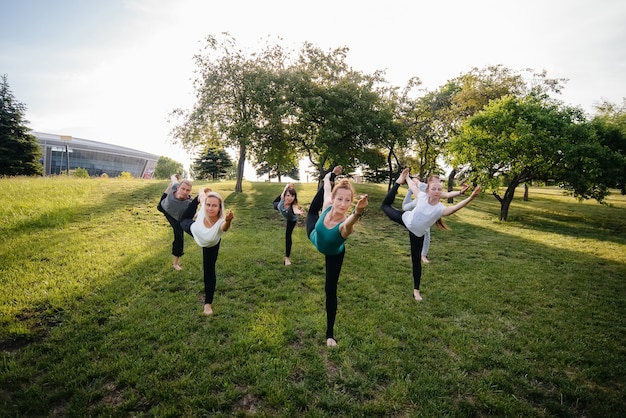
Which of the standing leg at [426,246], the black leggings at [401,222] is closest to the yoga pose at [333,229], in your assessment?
the black leggings at [401,222]

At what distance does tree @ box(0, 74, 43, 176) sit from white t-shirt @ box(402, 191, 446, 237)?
45.2 metres

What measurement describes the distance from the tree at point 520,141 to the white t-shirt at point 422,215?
17446 mm

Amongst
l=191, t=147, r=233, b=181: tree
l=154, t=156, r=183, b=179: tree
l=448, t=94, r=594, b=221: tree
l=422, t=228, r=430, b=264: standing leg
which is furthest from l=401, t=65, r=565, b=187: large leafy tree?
l=154, t=156, r=183, b=179: tree

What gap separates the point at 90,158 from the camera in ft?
294

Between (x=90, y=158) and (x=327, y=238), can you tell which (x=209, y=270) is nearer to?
(x=327, y=238)

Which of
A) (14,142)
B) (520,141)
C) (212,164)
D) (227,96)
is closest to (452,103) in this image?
(520,141)

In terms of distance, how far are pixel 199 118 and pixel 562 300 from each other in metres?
26.3

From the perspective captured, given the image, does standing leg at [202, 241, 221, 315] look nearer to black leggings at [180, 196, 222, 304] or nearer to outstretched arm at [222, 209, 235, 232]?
black leggings at [180, 196, 222, 304]

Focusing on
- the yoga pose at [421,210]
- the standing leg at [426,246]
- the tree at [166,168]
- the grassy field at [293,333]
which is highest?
the tree at [166,168]

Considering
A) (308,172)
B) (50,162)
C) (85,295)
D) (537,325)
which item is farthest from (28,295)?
(50,162)

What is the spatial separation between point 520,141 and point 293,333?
21.7m

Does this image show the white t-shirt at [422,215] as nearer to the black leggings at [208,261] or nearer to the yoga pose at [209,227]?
the yoga pose at [209,227]

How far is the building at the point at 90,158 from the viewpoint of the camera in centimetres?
7994

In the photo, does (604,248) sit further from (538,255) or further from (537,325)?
(537,325)
